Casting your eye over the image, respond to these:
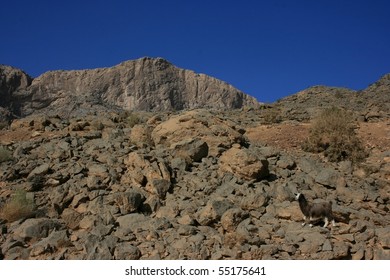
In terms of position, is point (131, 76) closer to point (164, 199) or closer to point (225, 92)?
point (225, 92)

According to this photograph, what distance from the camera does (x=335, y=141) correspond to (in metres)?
13.0

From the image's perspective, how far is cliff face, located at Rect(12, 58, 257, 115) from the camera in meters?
61.2

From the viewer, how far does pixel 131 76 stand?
209ft

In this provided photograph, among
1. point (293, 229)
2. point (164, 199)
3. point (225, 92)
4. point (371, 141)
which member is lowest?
point (293, 229)

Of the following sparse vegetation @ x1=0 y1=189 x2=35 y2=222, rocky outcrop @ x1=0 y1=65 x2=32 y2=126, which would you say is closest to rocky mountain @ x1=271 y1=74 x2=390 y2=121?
sparse vegetation @ x1=0 y1=189 x2=35 y2=222

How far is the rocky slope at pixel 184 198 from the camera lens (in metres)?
7.28

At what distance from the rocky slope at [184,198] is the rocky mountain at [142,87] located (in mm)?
46748

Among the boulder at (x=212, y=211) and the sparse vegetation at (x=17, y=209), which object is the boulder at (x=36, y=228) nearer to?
the sparse vegetation at (x=17, y=209)

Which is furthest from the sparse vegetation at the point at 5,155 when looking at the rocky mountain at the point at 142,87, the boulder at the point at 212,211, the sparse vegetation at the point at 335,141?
the rocky mountain at the point at 142,87

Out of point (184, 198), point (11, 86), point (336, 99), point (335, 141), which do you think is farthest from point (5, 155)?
point (11, 86)

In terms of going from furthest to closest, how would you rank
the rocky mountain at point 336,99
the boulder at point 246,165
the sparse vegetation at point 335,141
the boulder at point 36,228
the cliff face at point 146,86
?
the cliff face at point 146,86
the rocky mountain at point 336,99
the sparse vegetation at point 335,141
the boulder at point 246,165
the boulder at point 36,228
